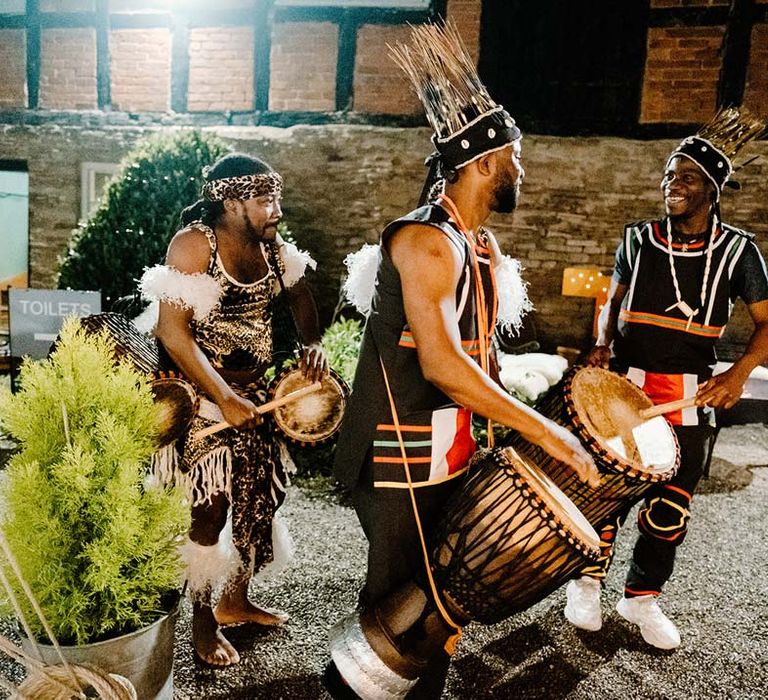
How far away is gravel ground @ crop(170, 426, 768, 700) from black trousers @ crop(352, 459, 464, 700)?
83cm

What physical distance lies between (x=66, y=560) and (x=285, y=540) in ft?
4.36

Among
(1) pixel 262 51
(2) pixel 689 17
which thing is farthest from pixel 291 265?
(2) pixel 689 17

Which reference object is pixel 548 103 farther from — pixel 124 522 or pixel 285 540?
pixel 124 522

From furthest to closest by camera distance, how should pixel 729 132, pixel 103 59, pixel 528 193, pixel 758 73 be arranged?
1. pixel 103 59
2. pixel 528 193
3. pixel 758 73
4. pixel 729 132

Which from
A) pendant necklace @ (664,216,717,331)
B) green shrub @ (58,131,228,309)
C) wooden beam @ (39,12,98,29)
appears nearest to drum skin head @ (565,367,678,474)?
pendant necklace @ (664,216,717,331)

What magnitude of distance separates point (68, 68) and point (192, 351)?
24.5ft

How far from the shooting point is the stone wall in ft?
23.3

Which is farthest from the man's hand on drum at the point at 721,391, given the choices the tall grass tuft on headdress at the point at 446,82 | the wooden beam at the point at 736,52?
the wooden beam at the point at 736,52

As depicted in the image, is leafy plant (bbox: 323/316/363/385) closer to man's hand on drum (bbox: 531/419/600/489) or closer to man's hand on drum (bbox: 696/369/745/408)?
man's hand on drum (bbox: 696/369/745/408)

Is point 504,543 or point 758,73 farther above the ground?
point 758,73

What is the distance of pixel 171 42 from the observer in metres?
7.96

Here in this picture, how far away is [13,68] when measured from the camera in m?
8.40

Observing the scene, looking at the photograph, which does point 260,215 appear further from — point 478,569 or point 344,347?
point 344,347

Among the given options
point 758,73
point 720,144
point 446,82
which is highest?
point 758,73
